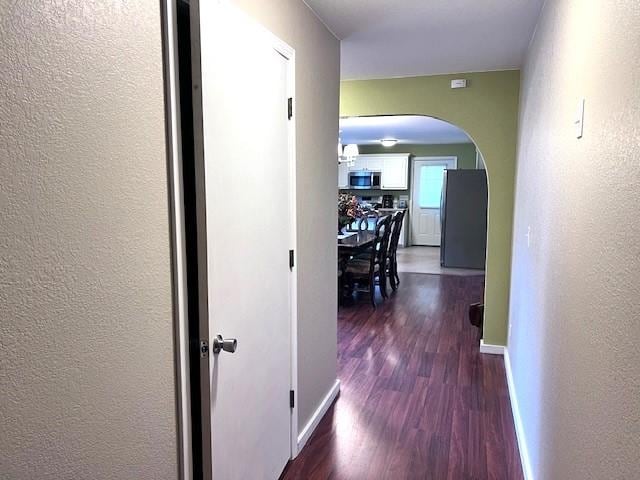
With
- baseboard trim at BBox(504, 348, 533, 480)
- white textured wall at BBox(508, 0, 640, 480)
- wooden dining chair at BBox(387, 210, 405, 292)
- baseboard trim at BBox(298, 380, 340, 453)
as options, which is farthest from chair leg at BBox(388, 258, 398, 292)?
white textured wall at BBox(508, 0, 640, 480)

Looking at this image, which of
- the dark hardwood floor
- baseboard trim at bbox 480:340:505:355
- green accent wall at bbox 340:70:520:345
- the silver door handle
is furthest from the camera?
baseboard trim at bbox 480:340:505:355

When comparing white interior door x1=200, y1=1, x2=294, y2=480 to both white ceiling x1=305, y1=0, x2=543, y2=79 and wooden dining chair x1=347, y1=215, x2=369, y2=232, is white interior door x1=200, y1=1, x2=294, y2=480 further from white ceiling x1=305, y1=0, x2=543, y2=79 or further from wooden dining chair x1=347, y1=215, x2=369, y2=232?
wooden dining chair x1=347, y1=215, x2=369, y2=232

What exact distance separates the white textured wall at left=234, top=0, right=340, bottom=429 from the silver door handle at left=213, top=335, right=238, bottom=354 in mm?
825

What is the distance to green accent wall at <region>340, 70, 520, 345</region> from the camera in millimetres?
3656

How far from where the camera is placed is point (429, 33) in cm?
278

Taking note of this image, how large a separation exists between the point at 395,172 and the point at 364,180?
2.35 ft

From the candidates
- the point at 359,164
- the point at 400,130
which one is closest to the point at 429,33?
the point at 400,130

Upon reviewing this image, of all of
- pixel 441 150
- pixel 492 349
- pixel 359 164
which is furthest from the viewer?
pixel 359 164

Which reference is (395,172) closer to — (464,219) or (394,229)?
(464,219)

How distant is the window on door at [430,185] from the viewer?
33.3ft

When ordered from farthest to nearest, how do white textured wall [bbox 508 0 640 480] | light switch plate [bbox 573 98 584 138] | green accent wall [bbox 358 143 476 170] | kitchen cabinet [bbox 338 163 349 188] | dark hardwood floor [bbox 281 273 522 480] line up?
kitchen cabinet [bbox 338 163 349 188] → green accent wall [bbox 358 143 476 170] → dark hardwood floor [bbox 281 273 522 480] → light switch plate [bbox 573 98 584 138] → white textured wall [bbox 508 0 640 480]

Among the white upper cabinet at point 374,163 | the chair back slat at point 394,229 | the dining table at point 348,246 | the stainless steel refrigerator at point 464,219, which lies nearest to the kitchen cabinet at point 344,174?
the white upper cabinet at point 374,163

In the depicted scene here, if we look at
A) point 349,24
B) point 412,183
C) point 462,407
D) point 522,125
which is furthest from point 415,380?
point 412,183

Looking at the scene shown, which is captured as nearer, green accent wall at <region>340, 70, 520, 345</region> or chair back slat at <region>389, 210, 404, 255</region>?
green accent wall at <region>340, 70, 520, 345</region>
